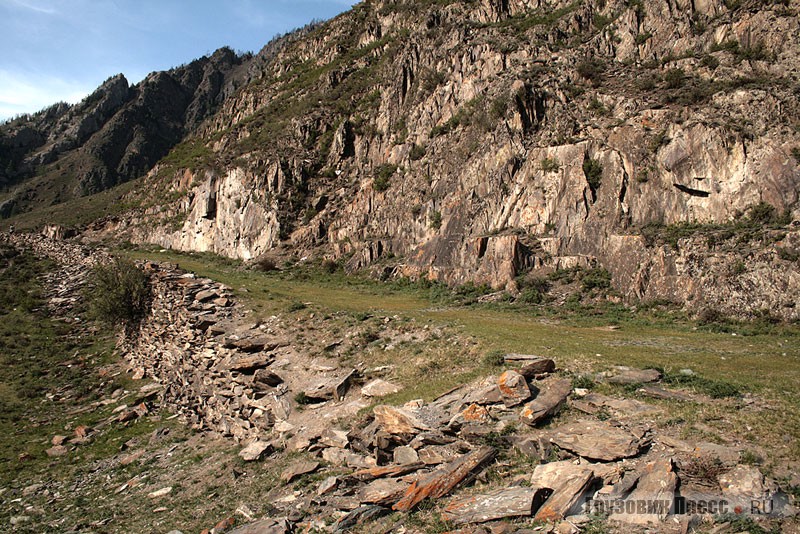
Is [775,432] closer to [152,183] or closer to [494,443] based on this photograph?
[494,443]

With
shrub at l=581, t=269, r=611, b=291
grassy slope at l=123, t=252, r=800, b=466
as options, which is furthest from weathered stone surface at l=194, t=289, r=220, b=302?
shrub at l=581, t=269, r=611, b=291

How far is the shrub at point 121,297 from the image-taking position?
2911 centimetres

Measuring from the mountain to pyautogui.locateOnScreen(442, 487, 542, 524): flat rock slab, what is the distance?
2289 centimetres

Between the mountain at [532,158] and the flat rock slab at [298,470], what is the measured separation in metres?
22.8

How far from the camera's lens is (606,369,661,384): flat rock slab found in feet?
43.1

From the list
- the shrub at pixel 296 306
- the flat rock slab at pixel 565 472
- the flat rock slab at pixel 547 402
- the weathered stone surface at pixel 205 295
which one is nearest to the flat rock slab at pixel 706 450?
the flat rock slab at pixel 565 472

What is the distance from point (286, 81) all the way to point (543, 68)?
Result: 5515 cm

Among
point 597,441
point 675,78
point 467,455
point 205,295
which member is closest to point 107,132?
point 205,295

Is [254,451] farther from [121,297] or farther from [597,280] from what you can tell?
[597,280]

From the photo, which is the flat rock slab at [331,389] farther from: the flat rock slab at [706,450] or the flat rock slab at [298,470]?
the flat rock slab at [706,450]

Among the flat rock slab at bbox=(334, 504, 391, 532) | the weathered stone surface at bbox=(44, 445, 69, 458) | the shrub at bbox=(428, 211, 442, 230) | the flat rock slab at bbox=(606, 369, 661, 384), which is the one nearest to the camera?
the flat rock slab at bbox=(334, 504, 391, 532)

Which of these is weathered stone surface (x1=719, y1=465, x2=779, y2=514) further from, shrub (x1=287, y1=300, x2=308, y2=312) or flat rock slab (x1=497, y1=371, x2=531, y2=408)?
shrub (x1=287, y1=300, x2=308, y2=312)

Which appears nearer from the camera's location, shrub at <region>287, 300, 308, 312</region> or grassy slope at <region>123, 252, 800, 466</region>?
grassy slope at <region>123, 252, 800, 466</region>

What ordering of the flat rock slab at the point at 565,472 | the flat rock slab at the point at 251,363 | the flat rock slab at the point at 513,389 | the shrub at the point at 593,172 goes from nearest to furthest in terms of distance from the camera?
the flat rock slab at the point at 565,472
the flat rock slab at the point at 513,389
the flat rock slab at the point at 251,363
the shrub at the point at 593,172
